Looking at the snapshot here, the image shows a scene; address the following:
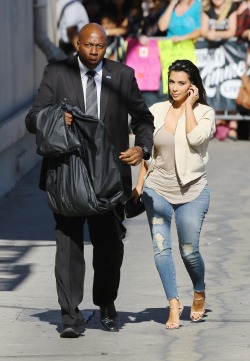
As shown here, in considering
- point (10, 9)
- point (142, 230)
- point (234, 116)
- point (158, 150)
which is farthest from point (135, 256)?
point (234, 116)

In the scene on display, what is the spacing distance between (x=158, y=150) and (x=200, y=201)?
1.40 ft

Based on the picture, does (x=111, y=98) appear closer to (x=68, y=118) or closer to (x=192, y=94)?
(x=68, y=118)

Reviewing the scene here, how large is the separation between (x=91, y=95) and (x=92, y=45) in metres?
0.32

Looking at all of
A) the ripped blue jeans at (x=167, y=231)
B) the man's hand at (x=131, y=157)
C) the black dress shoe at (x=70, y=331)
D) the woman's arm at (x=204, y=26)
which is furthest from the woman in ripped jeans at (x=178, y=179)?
the woman's arm at (x=204, y=26)

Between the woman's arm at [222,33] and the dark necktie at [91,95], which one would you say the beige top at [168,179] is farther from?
the woman's arm at [222,33]

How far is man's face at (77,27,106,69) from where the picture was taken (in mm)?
7426

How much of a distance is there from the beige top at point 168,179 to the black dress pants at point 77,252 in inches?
18.2

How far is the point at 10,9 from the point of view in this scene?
1405 cm

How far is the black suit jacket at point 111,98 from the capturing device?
7.58 meters

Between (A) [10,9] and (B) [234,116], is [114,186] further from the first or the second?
(B) [234,116]

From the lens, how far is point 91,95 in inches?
300

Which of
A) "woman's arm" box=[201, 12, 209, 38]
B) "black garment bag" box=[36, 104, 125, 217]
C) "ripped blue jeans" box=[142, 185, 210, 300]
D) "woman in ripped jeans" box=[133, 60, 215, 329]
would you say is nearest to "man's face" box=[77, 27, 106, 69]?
"black garment bag" box=[36, 104, 125, 217]

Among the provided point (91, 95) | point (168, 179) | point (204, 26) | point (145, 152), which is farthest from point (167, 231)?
point (204, 26)

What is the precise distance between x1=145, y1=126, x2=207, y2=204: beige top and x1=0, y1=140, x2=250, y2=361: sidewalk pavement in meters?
0.85
